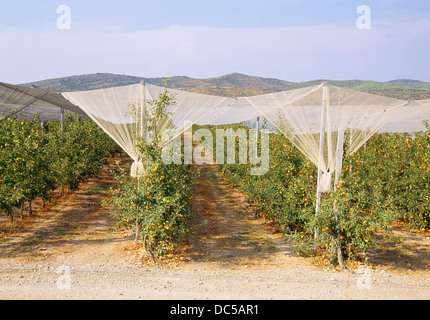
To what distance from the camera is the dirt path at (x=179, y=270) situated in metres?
3.91

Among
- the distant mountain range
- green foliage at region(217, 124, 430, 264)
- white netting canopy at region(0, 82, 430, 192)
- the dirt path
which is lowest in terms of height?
the dirt path

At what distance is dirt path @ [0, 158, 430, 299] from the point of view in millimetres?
3908

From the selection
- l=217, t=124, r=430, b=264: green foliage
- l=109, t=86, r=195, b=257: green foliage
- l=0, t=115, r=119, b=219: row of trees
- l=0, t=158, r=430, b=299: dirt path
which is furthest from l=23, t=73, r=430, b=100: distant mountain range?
l=109, t=86, r=195, b=257: green foliage

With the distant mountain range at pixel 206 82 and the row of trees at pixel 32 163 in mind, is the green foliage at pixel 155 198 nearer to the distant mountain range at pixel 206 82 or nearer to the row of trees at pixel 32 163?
the row of trees at pixel 32 163

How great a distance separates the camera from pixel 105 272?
4449 mm

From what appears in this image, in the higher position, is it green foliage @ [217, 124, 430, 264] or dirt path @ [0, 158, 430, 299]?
green foliage @ [217, 124, 430, 264]

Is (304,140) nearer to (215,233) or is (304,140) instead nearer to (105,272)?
(215,233)

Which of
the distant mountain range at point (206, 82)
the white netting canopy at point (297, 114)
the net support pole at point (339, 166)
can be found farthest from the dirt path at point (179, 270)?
the distant mountain range at point (206, 82)

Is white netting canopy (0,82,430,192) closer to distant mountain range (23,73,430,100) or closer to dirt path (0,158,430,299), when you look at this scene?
dirt path (0,158,430,299)

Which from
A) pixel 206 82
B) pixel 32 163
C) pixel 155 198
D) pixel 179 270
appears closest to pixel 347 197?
pixel 179 270

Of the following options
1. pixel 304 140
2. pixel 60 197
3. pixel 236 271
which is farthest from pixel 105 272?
pixel 60 197

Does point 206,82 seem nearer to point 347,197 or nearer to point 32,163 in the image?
point 32,163
